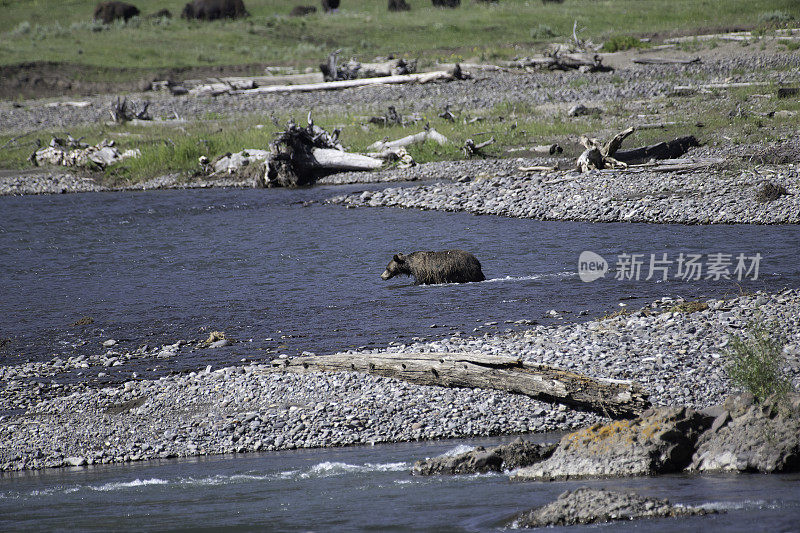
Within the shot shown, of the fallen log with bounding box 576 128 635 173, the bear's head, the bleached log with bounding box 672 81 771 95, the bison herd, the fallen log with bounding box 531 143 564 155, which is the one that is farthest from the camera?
the bison herd

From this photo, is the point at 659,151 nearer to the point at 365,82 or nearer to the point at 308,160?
the point at 308,160

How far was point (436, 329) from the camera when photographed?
1397 centimetres

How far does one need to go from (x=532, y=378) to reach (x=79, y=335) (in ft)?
29.2

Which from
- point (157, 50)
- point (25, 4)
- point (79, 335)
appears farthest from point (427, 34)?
point (79, 335)

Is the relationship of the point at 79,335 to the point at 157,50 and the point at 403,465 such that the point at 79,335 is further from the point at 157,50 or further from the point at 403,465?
the point at 157,50

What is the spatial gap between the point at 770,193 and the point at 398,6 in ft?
206

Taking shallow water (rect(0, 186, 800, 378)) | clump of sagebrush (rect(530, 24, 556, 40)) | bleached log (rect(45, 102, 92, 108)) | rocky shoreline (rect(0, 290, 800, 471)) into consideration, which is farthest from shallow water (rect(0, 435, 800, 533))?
clump of sagebrush (rect(530, 24, 556, 40))

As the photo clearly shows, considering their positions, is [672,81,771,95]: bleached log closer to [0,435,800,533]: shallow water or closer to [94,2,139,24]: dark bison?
[0,435,800,533]: shallow water

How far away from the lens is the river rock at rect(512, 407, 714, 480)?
8172 millimetres

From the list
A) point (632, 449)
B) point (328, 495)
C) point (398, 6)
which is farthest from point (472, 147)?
point (398, 6)

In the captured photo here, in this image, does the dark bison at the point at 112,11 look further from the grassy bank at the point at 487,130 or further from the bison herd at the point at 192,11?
the grassy bank at the point at 487,130

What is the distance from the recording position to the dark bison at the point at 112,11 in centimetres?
7338

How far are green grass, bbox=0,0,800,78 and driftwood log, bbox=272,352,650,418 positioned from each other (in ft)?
139

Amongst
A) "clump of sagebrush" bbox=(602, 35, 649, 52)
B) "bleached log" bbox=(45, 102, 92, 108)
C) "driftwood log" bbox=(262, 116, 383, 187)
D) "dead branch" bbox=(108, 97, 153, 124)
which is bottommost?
"driftwood log" bbox=(262, 116, 383, 187)
